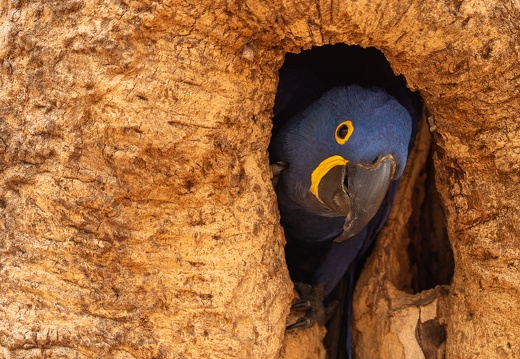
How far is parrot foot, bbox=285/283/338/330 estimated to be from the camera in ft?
8.71

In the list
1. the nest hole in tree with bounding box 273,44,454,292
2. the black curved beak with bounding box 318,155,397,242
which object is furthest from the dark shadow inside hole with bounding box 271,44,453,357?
the black curved beak with bounding box 318,155,397,242

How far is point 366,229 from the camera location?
9.48 ft

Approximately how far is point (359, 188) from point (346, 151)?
17 cm

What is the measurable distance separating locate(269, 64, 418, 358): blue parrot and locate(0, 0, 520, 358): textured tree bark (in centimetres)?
26

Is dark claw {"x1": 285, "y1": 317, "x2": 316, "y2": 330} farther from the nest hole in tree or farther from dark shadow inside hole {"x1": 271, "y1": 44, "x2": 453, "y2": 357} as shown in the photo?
the nest hole in tree

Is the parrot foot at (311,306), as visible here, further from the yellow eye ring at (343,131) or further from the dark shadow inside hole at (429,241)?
the yellow eye ring at (343,131)

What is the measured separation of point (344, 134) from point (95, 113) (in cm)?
93

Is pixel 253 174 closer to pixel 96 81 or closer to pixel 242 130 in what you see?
pixel 242 130

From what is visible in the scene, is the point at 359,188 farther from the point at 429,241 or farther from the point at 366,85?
the point at 429,241

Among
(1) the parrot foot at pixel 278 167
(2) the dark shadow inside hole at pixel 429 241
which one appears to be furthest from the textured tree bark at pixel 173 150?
(2) the dark shadow inside hole at pixel 429 241

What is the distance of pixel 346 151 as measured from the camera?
2.30 m

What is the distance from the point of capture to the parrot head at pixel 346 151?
2209 mm

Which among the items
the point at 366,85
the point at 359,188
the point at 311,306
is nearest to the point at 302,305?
the point at 311,306

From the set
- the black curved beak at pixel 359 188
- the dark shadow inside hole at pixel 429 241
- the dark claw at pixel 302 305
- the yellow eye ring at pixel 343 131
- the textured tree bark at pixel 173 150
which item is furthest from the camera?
the dark shadow inside hole at pixel 429 241
